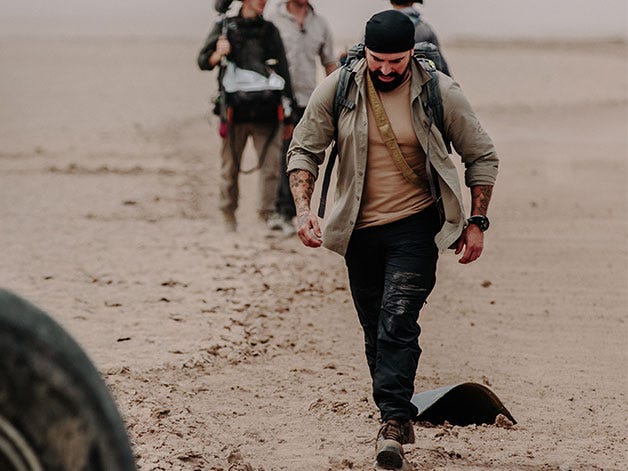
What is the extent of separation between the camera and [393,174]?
5.82m

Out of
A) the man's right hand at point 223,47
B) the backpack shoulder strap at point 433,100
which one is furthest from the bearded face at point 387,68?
the man's right hand at point 223,47

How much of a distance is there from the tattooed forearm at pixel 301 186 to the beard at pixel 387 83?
1.71 feet

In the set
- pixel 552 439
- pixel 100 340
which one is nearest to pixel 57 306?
pixel 100 340

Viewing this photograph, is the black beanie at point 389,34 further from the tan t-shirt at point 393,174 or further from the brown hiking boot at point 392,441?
the brown hiking boot at point 392,441

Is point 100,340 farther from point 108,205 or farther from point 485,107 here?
point 485,107

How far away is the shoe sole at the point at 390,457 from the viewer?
5.41m

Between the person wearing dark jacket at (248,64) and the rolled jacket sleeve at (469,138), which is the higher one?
the rolled jacket sleeve at (469,138)

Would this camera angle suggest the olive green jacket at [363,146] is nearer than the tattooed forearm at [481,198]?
Yes

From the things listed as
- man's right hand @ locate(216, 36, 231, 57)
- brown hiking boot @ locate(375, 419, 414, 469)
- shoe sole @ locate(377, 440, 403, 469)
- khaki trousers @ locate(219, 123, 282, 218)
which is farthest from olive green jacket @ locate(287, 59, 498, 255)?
khaki trousers @ locate(219, 123, 282, 218)

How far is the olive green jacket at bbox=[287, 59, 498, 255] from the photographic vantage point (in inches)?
225

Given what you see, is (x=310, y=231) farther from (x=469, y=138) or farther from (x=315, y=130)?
(x=469, y=138)

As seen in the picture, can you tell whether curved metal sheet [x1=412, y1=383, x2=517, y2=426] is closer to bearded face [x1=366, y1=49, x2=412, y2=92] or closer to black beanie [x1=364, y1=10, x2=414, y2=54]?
bearded face [x1=366, y1=49, x2=412, y2=92]

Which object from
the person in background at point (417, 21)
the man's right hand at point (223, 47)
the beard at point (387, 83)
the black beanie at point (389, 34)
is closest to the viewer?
the black beanie at point (389, 34)

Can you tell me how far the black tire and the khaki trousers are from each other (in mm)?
8193
